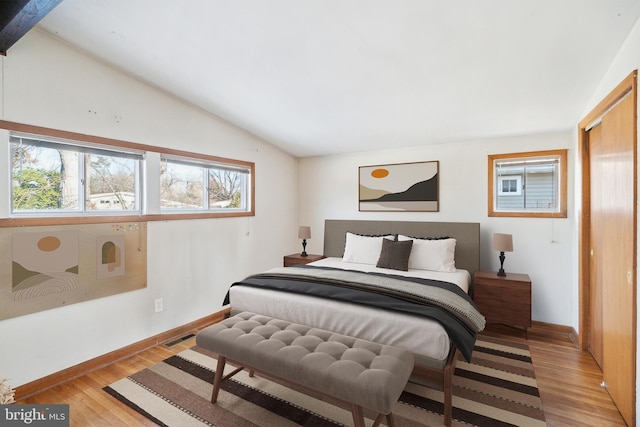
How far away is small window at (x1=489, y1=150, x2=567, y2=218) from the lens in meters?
3.39

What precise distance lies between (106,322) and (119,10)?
8.23 ft

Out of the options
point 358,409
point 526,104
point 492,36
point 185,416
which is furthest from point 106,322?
point 526,104

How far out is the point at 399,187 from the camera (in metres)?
4.27

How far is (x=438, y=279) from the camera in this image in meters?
3.05

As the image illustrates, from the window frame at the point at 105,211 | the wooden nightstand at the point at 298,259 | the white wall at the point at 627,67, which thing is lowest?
the wooden nightstand at the point at 298,259

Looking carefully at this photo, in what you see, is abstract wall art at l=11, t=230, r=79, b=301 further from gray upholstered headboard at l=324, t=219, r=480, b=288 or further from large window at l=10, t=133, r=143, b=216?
gray upholstered headboard at l=324, t=219, r=480, b=288

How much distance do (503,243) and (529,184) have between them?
2.91 ft

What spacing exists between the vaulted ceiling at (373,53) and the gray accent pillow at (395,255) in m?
1.38

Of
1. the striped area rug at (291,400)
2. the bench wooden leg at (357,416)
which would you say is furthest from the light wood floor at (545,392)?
the bench wooden leg at (357,416)

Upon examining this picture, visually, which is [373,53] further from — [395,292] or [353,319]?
[353,319]

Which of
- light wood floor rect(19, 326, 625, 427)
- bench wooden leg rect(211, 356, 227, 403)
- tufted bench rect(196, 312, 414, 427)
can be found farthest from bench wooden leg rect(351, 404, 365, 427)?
light wood floor rect(19, 326, 625, 427)

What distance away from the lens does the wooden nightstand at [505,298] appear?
10.2ft

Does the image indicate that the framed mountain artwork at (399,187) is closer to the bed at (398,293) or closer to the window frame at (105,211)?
the bed at (398,293)

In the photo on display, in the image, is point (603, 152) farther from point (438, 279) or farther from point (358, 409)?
point (358, 409)
